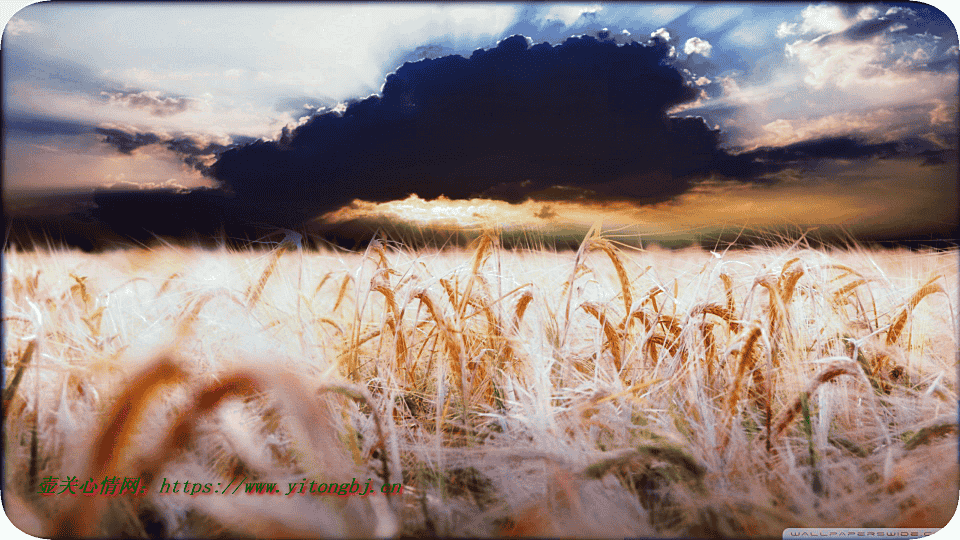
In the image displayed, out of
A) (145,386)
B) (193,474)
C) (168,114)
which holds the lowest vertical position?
(193,474)

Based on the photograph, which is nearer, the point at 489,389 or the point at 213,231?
the point at 489,389

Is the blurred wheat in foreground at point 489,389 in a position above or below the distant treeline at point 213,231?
below

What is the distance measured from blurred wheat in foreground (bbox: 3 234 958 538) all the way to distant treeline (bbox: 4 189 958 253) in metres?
0.05

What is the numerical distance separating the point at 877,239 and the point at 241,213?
2.15 m

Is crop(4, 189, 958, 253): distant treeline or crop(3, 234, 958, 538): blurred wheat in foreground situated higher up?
crop(4, 189, 958, 253): distant treeline

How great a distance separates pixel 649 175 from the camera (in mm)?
1572

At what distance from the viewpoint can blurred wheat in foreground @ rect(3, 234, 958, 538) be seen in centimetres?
112

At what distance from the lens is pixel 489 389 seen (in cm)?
140

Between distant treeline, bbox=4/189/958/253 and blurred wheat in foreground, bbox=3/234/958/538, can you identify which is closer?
blurred wheat in foreground, bbox=3/234/958/538

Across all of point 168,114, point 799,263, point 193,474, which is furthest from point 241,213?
point 799,263

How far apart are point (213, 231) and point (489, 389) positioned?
109cm

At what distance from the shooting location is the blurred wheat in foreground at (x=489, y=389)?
1115 millimetres

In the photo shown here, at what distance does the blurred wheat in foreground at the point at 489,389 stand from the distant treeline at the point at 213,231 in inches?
2.0

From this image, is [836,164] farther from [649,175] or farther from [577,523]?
[577,523]
